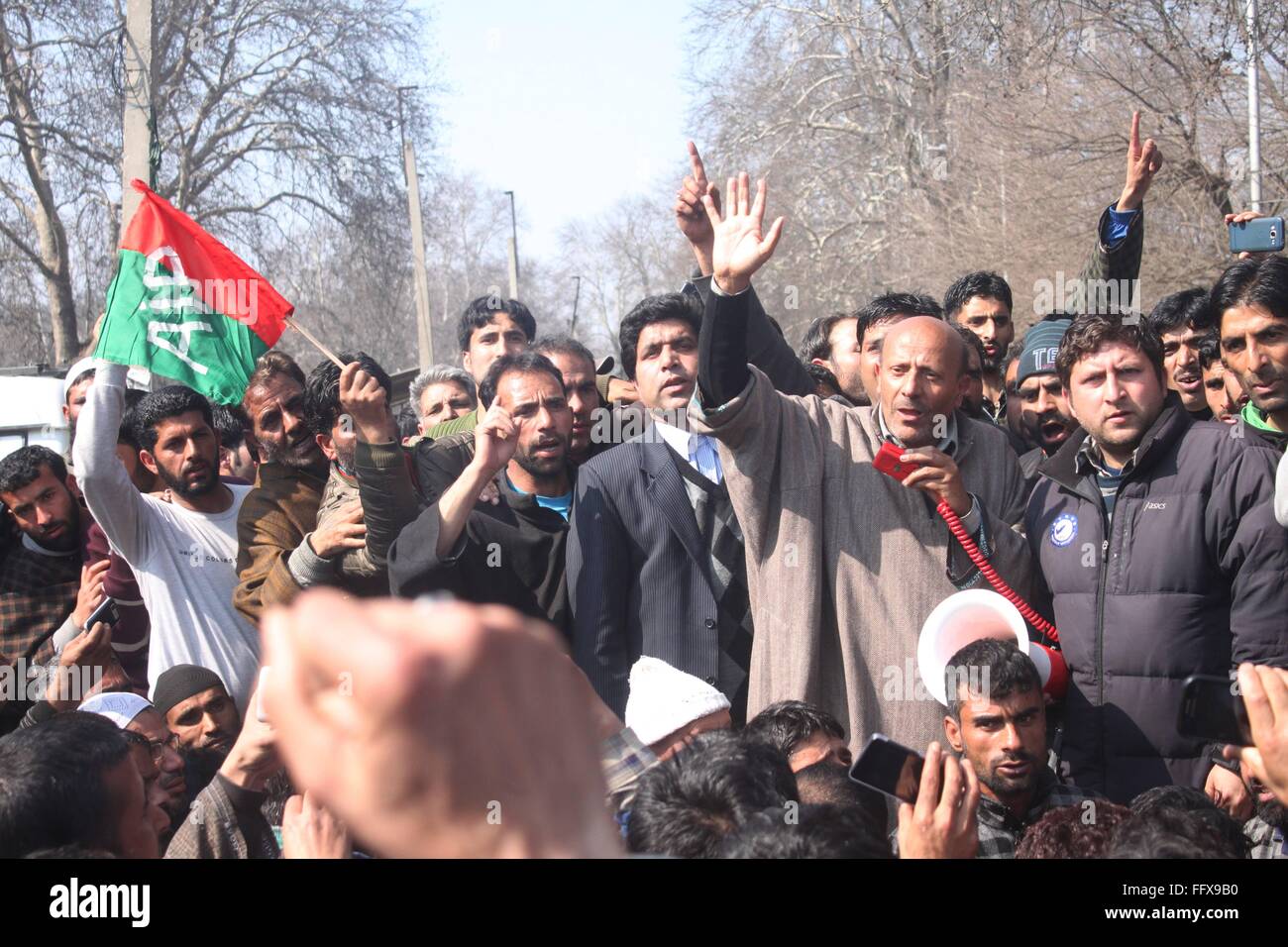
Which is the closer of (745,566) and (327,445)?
(745,566)

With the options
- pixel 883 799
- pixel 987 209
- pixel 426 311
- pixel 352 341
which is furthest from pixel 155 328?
pixel 352 341

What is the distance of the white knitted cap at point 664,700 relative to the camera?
3.45 metres

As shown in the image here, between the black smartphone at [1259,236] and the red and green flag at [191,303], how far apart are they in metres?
3.32

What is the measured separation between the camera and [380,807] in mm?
743

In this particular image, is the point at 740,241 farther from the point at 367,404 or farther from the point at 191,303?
the point at 191,303

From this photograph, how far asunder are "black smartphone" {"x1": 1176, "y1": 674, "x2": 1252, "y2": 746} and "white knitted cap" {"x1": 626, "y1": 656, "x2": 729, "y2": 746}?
1517 millimetres

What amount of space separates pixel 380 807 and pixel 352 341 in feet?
85.5

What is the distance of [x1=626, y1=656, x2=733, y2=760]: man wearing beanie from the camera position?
3.44m

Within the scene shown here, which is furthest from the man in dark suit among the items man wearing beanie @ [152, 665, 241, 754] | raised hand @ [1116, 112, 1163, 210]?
raised hand @ [1116, 112, 1163, 210]

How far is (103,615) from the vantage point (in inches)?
174

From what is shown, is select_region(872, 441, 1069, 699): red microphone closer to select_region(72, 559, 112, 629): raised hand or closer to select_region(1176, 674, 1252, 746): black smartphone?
select_region(1176, 674, 1252, 746): black smartphone

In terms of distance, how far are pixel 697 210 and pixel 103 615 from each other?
7.47 ft

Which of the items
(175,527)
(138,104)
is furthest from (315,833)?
(138,104)

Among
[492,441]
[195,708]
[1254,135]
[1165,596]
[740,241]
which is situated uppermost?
[1254,135]
